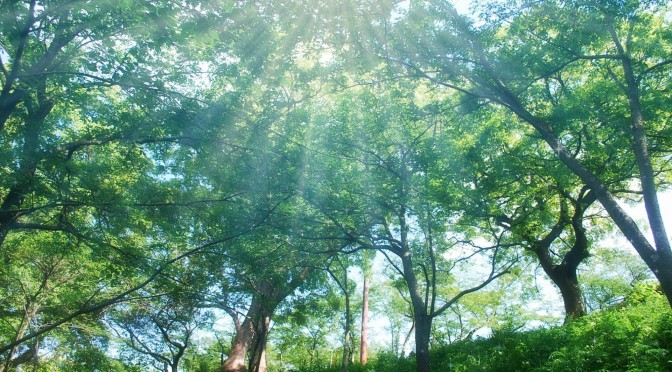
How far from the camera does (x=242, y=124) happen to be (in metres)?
6.72

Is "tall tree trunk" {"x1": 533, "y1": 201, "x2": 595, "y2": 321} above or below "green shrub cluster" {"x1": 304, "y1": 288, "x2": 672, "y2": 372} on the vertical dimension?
above

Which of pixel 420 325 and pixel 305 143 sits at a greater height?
pixel 305 143

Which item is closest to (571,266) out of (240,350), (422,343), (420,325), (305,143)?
(420,325)

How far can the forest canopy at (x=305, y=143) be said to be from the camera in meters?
6.04

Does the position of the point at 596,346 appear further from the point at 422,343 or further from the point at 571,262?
the point at 571,262

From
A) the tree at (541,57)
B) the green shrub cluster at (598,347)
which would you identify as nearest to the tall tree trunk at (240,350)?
the green shrub cluster at (598,347)

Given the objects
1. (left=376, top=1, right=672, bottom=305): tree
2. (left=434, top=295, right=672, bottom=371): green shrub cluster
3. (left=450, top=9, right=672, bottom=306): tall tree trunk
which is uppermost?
(left=376, top=1, right=672, bottom=305): tree

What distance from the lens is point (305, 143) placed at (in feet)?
31.8

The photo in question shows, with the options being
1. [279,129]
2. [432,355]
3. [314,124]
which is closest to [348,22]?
[279,129]

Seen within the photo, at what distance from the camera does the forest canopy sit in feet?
19.8

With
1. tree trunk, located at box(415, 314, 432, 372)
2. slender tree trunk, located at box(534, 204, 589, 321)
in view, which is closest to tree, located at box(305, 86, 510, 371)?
tree trunk, located at box(415, 314, 432, 372)

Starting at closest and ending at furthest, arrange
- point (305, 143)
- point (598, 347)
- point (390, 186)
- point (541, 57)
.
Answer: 1. point (598, 347)
2. point (541, 57)
3. point (305, 143)
4. point (390, 186)

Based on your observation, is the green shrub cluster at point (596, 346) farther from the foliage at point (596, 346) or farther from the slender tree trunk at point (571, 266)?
the slender tree trunk at point (571, 266)

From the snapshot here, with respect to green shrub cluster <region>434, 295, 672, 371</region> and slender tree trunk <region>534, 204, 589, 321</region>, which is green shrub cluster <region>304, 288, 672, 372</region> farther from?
slender tree trunk <region>534, 204, 589, 321</region>
